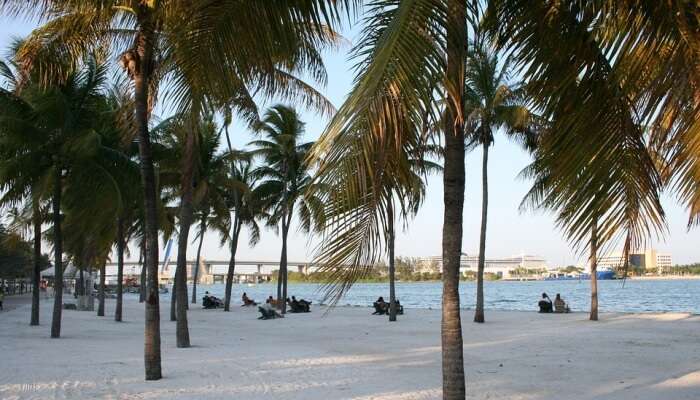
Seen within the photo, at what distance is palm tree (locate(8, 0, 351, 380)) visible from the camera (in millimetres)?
4660

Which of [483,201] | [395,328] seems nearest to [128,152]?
[395,328]

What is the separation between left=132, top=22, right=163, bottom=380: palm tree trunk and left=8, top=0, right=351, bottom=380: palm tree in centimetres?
2

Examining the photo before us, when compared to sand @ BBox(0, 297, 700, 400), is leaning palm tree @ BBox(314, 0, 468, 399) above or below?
above

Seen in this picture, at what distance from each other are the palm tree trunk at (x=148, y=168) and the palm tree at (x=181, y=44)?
15 mm

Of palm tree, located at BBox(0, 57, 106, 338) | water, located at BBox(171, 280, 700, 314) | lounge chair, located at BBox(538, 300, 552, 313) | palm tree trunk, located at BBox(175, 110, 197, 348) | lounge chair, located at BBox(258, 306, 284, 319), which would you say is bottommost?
water, located at BBox(171, 280, 700, 314)

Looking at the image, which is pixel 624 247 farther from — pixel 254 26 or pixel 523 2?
pixel 254 26

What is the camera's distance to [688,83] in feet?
12.6

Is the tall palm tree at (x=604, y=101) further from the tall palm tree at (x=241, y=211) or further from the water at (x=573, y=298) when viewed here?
the tall palm tree at (x=241, y=211)

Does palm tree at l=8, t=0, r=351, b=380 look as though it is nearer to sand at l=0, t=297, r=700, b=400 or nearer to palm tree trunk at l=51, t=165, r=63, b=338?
sand at l=0, t=297, r=700, b=400

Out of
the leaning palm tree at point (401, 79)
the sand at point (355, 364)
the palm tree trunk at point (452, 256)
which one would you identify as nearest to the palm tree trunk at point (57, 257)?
the sand at point (355, 364)

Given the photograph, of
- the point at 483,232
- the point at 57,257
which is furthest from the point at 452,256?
the point at 483,232

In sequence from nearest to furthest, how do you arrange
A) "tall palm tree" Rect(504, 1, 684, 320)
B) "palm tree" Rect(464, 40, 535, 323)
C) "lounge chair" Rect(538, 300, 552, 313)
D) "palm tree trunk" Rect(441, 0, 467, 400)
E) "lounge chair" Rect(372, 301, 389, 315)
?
"tall palm tree" Rect(504, 1, 684, 320)
"palm tree trunk" Rect(441, 0, 467, 400)
"palm tree" Rect(464, 40, 535, 323)
"lounge chair" Rect(538, 300, 552, 313)
"lounge chair" Rect(372, 301, 389, 315)

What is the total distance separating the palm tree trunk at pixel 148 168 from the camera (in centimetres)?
993

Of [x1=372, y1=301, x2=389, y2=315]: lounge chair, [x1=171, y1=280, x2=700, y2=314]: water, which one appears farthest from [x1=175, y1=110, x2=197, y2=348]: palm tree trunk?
[x1=372, y1=301, x2=389, y2=315]: lounge chair
